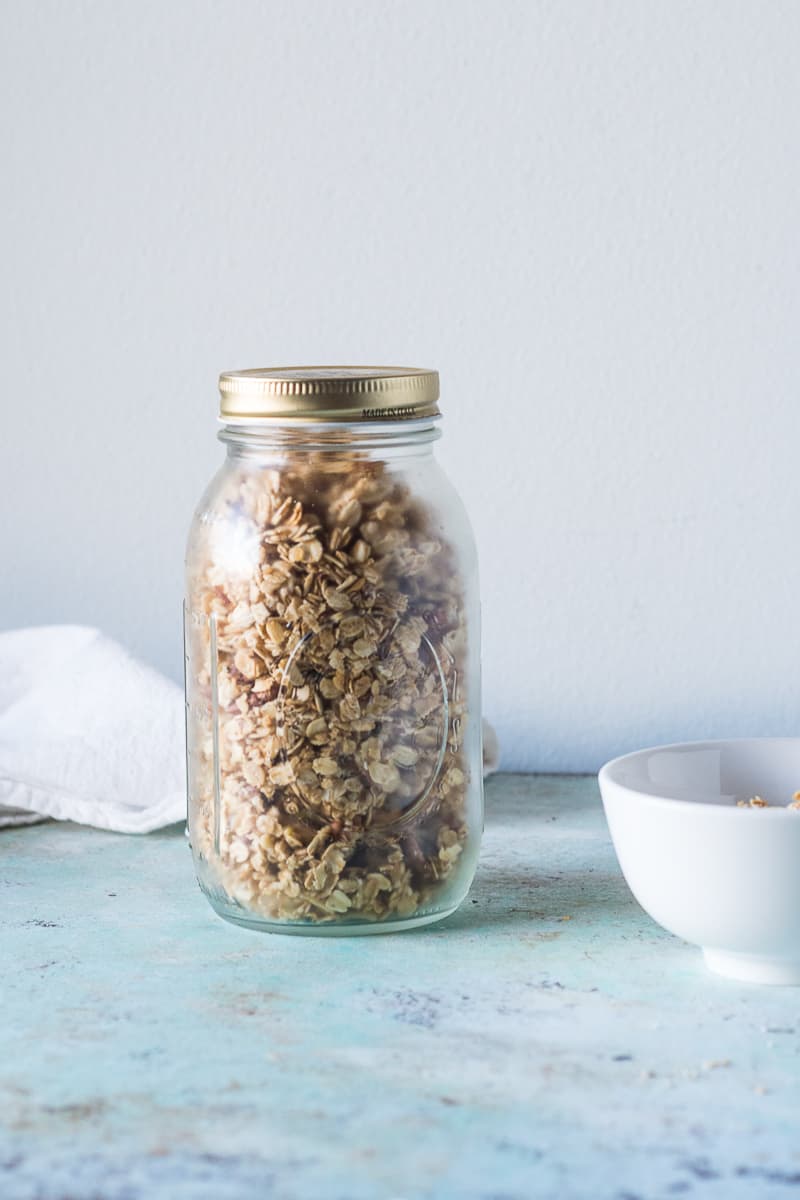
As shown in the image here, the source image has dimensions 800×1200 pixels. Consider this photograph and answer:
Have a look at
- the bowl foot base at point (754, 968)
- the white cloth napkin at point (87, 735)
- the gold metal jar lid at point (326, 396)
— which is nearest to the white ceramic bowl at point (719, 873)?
the bowl foot base at point (754, 968)

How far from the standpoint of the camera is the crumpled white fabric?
3.12 feet

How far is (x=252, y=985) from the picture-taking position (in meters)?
0.67

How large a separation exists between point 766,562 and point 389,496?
42 centimetres

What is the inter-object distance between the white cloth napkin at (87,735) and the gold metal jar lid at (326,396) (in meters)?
0.32

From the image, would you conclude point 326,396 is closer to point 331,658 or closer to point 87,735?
point 331,658

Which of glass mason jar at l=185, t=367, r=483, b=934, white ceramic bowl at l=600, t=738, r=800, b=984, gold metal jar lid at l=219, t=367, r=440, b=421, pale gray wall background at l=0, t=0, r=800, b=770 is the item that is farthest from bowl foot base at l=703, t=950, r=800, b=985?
pale gray wall background at l=0, t=0, r=800, b=770

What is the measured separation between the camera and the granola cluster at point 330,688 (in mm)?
700

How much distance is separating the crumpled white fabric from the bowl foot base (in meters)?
0.37

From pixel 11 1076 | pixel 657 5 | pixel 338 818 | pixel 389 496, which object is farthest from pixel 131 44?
pixel 11 1076

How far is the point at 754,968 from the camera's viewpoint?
2.18 feet

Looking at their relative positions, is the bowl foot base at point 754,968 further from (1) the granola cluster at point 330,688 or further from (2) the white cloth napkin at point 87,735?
(2) the white cloth napkin at point 87,735

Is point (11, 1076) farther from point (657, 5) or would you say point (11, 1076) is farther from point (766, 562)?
point (657, 5)

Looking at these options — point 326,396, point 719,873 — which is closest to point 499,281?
point 326,396

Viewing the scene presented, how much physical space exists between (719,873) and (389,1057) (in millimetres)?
151
